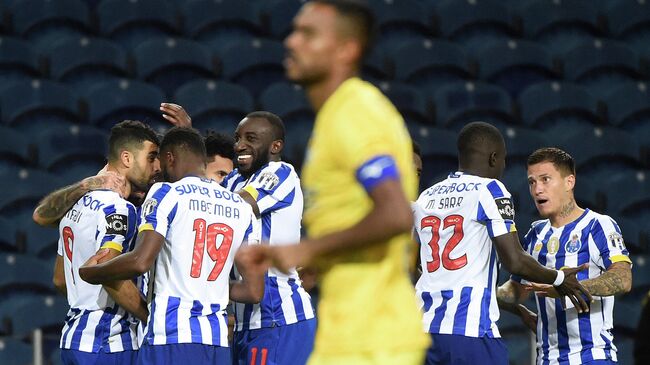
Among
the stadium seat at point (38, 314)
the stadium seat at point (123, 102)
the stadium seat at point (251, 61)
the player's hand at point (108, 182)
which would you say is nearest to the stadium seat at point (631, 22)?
the stadium seat at point (251, 61)

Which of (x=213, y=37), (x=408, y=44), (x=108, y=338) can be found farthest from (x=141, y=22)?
(x=108, y=338)

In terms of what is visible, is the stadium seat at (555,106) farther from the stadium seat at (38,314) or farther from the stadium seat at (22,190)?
the stadium seat at (38,314)

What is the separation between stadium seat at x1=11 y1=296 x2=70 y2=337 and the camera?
27.6ft

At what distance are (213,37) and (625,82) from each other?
14.9 feet

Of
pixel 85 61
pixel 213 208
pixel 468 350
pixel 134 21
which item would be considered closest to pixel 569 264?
pixel 468 350

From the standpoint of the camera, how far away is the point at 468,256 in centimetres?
541

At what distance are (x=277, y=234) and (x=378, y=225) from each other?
10.2ft

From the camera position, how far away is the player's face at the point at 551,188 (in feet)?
19.0

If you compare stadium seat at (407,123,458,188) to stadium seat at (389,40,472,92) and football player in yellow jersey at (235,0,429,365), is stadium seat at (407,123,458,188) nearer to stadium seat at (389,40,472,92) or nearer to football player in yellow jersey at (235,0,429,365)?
stadium seat at (389,40,472,92)

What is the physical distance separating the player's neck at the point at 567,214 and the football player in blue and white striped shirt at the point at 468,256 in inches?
21.5

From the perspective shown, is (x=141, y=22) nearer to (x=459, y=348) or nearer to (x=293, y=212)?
(x=293, y=212)

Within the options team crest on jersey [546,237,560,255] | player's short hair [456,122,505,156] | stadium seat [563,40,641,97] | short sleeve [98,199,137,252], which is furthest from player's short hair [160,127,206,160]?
stadium seat [563,40,641,97]

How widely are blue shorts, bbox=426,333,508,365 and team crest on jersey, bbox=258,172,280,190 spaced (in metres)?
1.17

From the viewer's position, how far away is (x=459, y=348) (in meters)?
Result: 5.39
